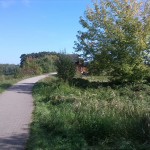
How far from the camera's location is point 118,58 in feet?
96.9

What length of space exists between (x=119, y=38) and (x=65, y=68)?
5.79m

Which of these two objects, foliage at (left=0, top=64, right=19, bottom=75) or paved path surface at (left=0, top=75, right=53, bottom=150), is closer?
paved path surface at (left=0, top=75, right=53, bottom=150)

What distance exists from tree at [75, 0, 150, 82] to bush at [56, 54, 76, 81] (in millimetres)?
→ 1698

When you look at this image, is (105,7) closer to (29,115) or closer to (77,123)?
(29,115)

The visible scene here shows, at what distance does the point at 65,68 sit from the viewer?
31.4 meters

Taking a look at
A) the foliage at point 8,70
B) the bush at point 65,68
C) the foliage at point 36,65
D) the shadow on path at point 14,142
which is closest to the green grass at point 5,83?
the bush at point 65,68

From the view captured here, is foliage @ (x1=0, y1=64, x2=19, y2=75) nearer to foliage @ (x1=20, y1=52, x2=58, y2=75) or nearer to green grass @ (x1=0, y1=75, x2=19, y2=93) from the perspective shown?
foliage @ (x1=20, y1=52, x2=58, y2=75)

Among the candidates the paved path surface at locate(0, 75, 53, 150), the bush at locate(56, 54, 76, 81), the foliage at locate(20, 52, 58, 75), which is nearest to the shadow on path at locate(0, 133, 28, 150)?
the paved path surface at locate(0, 75, 53, 150)

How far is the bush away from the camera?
103 feet

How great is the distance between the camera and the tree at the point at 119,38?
28.9 metres

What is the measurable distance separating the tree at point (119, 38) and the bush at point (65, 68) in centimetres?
170

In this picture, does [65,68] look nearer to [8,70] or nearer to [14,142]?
[14,142]

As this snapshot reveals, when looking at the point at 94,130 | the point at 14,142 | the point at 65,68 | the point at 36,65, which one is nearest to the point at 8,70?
the point at 36,65

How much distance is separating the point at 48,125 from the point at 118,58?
18740 mm
